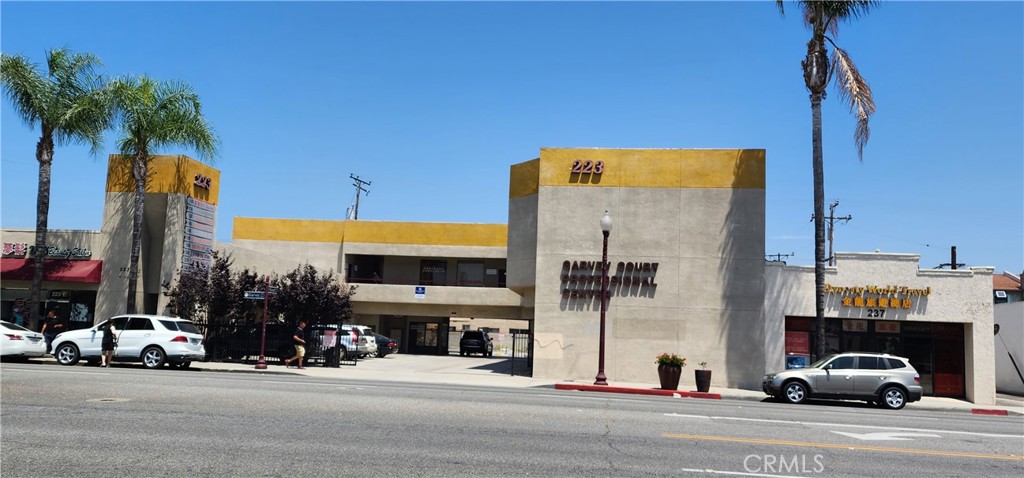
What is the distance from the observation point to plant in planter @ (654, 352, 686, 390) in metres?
22.8

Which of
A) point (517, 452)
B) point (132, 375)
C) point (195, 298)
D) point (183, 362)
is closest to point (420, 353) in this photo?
point (195, 298)

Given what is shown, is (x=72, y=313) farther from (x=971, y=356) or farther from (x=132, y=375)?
(x=971, y=356)

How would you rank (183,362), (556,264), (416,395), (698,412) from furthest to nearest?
(556,264)
(183,362)
(416,395)
(698,412)

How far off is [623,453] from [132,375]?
13.3 m

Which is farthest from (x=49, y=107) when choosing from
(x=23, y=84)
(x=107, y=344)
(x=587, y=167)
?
(x=587, y=167)

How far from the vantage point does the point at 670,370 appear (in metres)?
22.8

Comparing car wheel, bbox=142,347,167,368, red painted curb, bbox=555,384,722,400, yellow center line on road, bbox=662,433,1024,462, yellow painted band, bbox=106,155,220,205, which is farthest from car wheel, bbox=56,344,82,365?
yellow center line on road, bbox=662,433,1024,462

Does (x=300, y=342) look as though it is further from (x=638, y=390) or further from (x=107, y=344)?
(x=638, y=390)

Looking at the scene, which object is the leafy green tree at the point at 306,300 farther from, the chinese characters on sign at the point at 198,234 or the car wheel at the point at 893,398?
the car wheel at the point at 893,398

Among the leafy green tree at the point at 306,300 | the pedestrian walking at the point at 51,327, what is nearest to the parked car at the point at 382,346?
the leafy green tree at the point at 306,300

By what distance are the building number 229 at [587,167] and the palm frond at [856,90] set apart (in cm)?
808

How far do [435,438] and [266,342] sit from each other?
19.7m

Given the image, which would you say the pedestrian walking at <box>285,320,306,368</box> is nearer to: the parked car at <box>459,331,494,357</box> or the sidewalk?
the sidewalk

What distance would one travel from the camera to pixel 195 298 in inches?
1075
